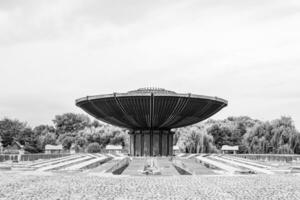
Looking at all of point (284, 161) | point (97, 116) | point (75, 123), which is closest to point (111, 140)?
point (75, 123)

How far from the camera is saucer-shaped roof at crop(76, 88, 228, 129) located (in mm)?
18906

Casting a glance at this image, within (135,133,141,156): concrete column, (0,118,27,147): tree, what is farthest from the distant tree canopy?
(135,133,141,156): concrete column

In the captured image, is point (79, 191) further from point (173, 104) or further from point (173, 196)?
point (173, 104)

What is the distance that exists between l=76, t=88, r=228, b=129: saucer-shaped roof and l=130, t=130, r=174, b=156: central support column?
0.39 metres

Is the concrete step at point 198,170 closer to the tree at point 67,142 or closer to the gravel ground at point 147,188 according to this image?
the gravel ground at point 147,188

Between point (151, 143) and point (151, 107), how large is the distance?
3113mm

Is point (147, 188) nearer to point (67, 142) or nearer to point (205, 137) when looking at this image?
point (205, 137)

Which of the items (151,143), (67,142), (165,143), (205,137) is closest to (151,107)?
(151,143)

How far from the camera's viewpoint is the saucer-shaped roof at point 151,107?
18.9 m

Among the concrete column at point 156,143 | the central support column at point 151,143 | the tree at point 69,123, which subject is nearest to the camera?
the concrete column at point 156,143

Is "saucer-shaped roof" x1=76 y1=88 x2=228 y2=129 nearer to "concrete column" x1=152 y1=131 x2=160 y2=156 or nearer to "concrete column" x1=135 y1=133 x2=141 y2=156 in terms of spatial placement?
"concrete column" x1=152 y1=131 x2=160 y2=156

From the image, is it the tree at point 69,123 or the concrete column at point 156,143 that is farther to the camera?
the tree at point 69,123

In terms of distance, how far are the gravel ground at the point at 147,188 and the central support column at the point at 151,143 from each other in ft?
34.9

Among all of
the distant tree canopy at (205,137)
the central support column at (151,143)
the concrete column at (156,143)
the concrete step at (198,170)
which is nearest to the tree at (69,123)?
the distant tree canopy at (205,137)
